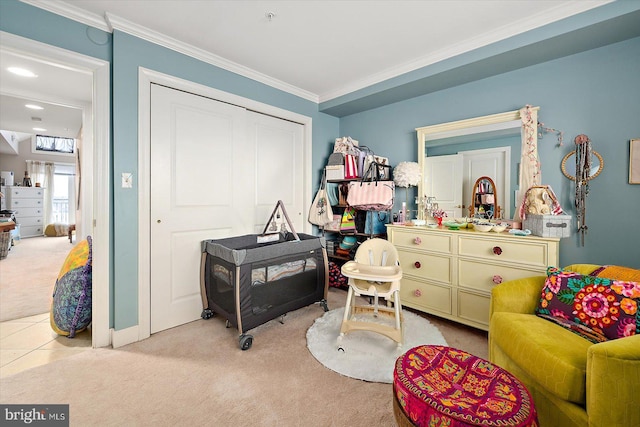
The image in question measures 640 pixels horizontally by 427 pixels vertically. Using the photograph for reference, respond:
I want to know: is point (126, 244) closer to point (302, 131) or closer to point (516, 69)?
point (302, 131)

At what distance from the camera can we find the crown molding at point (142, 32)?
193 centimetres

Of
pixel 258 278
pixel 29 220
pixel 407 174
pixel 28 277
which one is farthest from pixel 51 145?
pixel 407 174

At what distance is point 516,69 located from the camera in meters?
2.53

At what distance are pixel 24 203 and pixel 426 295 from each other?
10171mm

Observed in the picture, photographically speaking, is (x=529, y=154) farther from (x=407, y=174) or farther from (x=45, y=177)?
(x=45, y=177)

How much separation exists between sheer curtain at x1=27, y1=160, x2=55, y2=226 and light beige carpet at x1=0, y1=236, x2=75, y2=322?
1.66 metres

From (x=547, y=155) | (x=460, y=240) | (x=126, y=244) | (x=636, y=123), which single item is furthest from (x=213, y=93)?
(x=636, y=123)

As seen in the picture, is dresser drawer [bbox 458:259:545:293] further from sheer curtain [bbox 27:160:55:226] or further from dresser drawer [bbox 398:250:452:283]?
sheer curtain [bbox 27:160:55:226]

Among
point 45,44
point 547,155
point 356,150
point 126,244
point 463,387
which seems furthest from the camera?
point 356,150

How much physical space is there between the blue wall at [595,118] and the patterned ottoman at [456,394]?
1.82 metres

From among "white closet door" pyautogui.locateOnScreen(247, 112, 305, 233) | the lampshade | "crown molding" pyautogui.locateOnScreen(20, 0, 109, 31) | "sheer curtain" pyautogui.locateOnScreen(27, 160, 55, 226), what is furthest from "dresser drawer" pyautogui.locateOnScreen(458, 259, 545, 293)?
"sheer curtain" pyautogui.locateOnScreen(27, 160, 55, 226)

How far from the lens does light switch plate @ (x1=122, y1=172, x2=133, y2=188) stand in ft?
7.22

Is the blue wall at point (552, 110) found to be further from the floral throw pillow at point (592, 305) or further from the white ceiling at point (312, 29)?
the floral throw pillow at point (592, 305)

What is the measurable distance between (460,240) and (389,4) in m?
1.95
